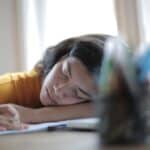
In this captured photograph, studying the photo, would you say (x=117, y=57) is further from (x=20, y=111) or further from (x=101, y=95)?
(x=20, y=111)

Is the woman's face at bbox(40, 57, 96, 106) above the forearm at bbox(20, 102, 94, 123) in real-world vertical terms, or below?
above

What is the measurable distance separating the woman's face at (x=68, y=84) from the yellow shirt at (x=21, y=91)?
16 cm

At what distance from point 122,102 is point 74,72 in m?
0.74

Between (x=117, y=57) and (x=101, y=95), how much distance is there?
55 millimetres

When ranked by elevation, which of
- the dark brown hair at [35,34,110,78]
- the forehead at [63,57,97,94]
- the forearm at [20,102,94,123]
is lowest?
the forearm at [20,102,94,123]

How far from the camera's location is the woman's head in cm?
125

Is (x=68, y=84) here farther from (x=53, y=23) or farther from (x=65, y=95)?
(x=53, y=23)

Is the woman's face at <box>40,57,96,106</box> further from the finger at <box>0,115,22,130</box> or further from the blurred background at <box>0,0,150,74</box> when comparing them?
the blurred background at <box>0,0,150,74</box>

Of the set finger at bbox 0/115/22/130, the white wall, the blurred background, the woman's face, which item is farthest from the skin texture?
the white wall

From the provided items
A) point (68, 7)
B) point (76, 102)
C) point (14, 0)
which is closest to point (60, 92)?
point (76, 102)

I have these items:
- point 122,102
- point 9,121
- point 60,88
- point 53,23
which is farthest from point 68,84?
point 53,23

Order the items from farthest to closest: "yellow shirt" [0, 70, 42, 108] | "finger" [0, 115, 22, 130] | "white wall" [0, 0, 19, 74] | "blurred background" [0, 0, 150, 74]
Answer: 1. "white wall" [0, 0, 19, 74]
2. "blurred background" [0, 0, 150, 74]
3. "yellow shirt" [0, 70, 42, 108]
4. "finger" [0, 115, 22, 130]

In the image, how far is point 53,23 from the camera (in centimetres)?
219

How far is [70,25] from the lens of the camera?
7.05 feet
